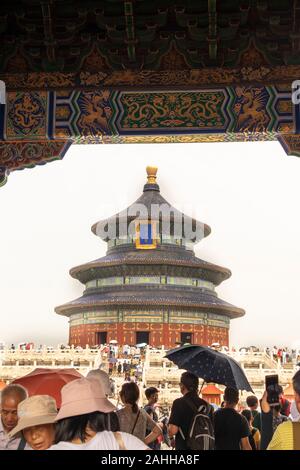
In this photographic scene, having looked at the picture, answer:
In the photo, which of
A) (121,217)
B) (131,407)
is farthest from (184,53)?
(121,217)

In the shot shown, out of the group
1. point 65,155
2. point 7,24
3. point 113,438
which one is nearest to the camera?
point 113,438

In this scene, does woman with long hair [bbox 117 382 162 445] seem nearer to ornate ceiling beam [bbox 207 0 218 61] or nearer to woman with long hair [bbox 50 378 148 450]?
woman with long hair [bbox 50 378 148 450]

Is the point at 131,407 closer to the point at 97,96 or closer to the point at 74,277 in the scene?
the point at 97,96

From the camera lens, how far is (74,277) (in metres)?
45.3

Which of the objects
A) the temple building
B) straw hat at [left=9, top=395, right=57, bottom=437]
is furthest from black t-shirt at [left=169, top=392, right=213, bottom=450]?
the temple building

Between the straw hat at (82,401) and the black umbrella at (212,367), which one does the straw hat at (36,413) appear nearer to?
the straw hat at (82,401)

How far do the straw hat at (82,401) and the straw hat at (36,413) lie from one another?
0.14 m

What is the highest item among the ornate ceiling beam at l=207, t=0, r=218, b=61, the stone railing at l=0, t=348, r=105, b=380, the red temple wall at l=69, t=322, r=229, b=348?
the ornate ceiling beam at l=207, t=0, r=218, b=61

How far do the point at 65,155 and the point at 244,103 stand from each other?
1.96 m

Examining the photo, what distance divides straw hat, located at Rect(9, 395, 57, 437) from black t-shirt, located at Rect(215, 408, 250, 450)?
264 centimetres

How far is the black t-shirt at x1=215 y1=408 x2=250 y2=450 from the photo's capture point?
6.42 meters

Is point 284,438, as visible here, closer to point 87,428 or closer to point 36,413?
point 87,428

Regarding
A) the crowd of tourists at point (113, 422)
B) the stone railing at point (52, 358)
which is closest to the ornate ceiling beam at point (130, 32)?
the crowd of tourists at point (113, 422)

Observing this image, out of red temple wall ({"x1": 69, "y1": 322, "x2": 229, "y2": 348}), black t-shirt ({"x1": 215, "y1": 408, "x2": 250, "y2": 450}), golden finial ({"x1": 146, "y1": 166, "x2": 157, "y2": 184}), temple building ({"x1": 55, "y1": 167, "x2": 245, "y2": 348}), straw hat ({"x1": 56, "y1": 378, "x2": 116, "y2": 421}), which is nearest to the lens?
straw hat ({"x1": 56, "y1": 378, "x2": 116, "y2": 421})
